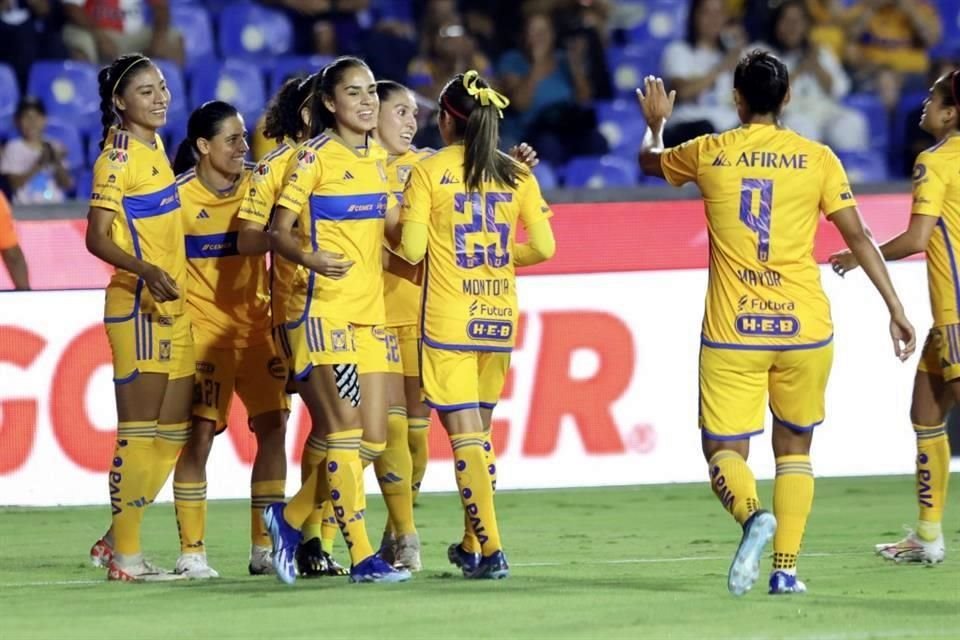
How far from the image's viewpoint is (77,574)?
8.46 m

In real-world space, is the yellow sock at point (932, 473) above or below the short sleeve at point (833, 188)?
below

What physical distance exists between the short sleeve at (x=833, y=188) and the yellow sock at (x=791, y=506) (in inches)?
38.3

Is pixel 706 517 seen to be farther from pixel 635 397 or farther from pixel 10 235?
pixel 10 235

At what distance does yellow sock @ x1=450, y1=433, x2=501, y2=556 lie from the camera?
7668 mm

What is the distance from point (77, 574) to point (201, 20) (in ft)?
27.6

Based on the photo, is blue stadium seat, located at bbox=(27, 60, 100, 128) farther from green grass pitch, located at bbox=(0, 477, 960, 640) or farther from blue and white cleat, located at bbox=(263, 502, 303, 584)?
blue and white cleat, located at bbox=(263, 502, 303, 584)

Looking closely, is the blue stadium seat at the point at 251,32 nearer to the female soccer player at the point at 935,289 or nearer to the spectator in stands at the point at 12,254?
the spectator in stands at the point at 12,254

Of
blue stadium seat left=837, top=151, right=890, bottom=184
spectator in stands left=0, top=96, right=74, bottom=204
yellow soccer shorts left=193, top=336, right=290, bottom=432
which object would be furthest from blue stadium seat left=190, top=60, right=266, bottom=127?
yellow soccer shorts left=193, top=336, right=290, bottom=432

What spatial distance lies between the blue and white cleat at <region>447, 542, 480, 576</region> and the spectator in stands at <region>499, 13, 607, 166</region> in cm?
754

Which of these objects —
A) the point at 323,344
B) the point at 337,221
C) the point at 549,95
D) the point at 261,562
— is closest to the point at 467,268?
the point at 337,221

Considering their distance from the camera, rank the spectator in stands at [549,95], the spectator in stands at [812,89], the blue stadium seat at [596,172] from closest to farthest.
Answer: the blue stadium seat at [596,172], the spectator in stands at [549,95], the spectator in stands at [812,89]

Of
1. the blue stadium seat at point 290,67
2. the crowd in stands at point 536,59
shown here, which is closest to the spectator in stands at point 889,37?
the crowd in stands at point 536,59

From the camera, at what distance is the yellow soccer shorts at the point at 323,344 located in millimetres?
7543

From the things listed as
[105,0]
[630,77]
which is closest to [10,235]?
[105,0]
